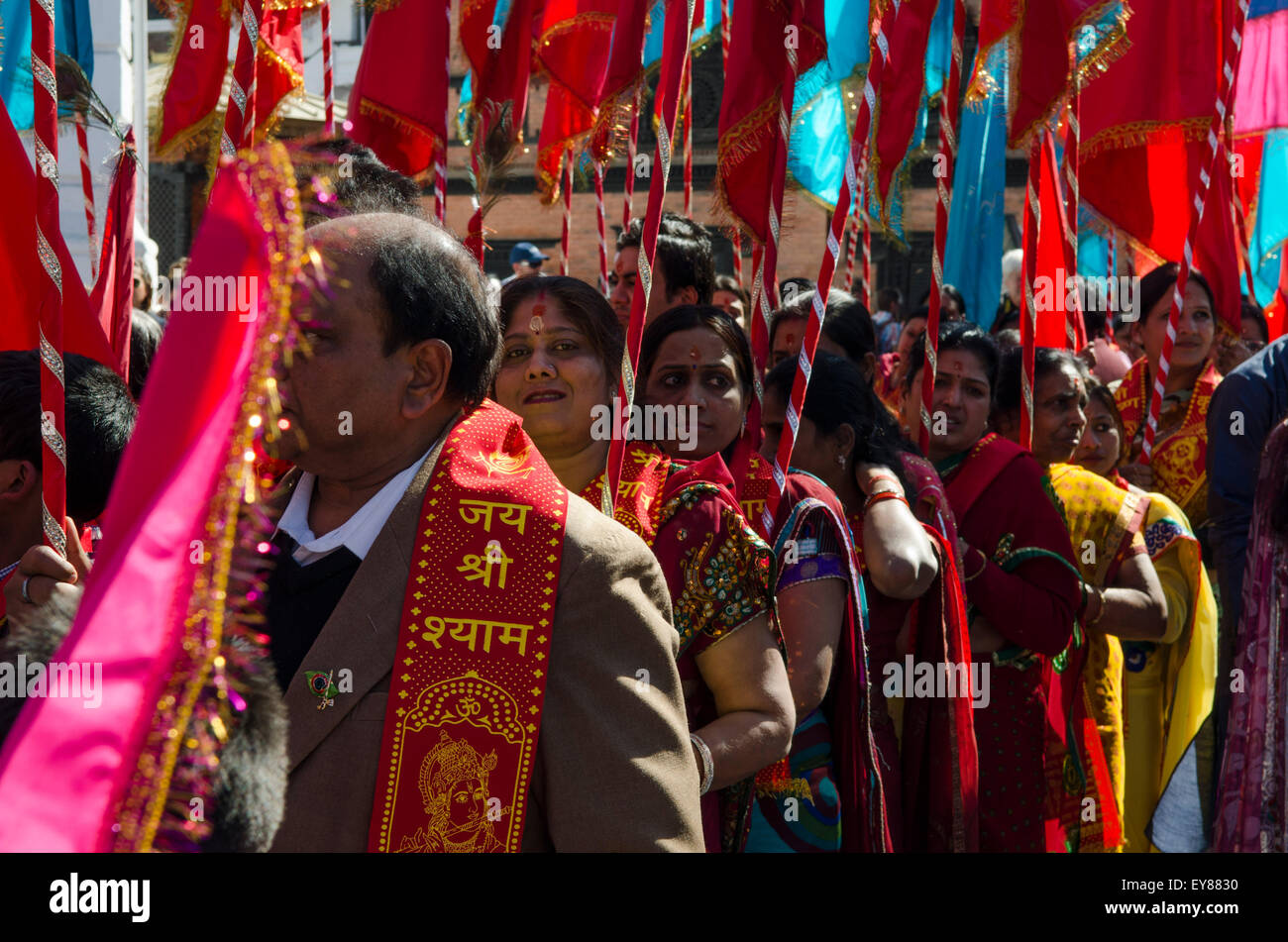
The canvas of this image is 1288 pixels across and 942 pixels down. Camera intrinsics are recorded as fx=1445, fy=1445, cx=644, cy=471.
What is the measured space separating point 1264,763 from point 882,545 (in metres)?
1.19

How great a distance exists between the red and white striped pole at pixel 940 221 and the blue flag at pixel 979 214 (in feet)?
7.47

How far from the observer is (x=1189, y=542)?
15.3ft

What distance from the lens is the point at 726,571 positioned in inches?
96.0

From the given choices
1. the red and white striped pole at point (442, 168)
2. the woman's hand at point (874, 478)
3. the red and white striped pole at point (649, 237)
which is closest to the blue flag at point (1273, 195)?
the red and white striped pole at point (442, 168)

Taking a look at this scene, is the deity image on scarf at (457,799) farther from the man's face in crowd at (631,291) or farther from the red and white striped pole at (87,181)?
the red and white striped pole at (87,181)

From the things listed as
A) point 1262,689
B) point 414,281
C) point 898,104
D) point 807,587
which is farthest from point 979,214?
point 414,281

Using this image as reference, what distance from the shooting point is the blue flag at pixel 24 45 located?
422 cm

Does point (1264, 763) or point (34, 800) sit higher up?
point (34, 800)

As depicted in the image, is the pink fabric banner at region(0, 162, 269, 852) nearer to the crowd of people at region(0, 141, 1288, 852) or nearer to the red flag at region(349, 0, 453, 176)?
the crowd of people at region(0, 141, 1288, 852)

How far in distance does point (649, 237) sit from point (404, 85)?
1.78m

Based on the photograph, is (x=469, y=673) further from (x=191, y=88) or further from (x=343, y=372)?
(x=191, y=88)

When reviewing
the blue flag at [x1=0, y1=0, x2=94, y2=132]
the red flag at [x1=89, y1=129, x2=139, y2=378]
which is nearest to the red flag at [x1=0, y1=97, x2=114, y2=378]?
the red flag at [x1=89, y1=129, x2=139, y2=378]
